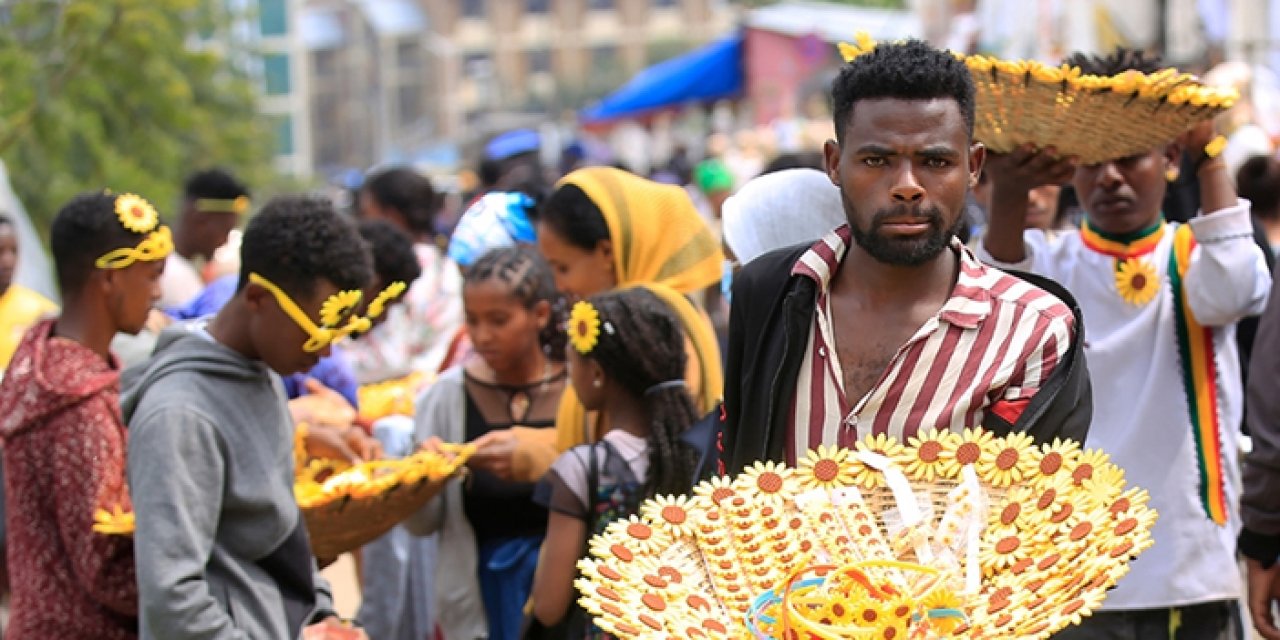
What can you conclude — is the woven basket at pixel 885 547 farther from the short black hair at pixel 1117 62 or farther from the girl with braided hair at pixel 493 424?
the girl with braided hair at pixel 493 424

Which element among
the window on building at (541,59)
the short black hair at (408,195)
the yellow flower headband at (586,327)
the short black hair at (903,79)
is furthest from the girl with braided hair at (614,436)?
the window on building at (541,59)

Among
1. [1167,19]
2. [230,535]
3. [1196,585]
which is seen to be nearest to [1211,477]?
[1196,585]

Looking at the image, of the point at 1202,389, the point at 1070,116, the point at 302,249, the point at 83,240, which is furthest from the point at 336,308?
the point at 1202,389

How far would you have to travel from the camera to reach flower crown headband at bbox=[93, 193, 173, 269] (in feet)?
16.7

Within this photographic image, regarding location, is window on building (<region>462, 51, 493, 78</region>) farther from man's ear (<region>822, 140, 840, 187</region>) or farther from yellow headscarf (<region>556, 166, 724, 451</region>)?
man's ear (<region>822, 140, 840, 187</region>)

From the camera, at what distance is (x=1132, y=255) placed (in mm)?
4953

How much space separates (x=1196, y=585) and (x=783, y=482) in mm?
2036

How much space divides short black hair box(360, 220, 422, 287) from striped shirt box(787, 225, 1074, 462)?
4.02 meters

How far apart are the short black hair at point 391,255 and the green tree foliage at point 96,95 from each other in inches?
129

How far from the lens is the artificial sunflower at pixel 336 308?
443 cm

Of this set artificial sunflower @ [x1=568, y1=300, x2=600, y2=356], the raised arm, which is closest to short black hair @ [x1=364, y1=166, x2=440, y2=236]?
artificial sunflower @ [x1=568, y1=300, x2=600, y2=356]

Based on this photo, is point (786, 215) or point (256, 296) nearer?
point (256, 296)

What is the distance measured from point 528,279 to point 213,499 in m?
1.99

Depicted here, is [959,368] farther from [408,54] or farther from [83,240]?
[408,54]
